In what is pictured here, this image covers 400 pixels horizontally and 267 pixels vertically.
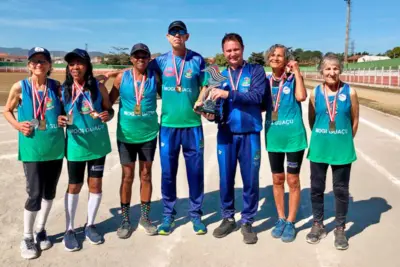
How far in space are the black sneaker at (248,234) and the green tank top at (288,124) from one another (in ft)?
3.06

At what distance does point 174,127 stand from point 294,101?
137cm

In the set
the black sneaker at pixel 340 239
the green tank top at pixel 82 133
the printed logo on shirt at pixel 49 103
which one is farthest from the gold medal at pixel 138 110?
the black sneaker at pixel 340 239

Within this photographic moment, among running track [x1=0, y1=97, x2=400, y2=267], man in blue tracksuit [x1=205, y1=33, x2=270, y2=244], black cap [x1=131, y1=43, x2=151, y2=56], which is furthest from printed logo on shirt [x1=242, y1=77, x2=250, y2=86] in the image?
running track [x1=0, y1=97, x2=400, y2=267]

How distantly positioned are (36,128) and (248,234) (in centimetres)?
249

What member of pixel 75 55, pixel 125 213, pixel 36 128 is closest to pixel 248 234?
pixel 125 213

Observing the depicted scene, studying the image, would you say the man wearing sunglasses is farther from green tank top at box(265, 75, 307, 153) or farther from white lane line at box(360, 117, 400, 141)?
white lane line at box(360, 117, 400, 141)

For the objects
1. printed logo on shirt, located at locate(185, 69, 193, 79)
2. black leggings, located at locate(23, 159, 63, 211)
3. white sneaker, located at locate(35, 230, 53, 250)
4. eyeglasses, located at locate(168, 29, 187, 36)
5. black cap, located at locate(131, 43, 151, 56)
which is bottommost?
white sneaker, located at locate(35, 230, 53, 250)

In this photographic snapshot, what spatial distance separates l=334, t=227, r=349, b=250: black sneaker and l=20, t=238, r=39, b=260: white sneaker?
3.10 m

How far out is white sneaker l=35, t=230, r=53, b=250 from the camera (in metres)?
3.98

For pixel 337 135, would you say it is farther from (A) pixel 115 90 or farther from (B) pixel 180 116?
(A) pixel 115 90

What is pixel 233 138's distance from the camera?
4266 millimetres

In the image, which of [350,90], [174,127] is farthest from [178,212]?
[350,90]

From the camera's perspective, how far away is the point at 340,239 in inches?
159

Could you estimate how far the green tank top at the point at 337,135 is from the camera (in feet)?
13.1
